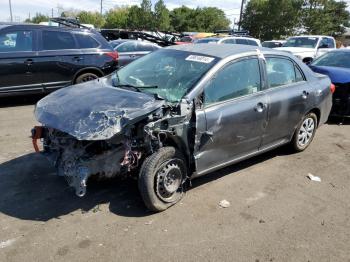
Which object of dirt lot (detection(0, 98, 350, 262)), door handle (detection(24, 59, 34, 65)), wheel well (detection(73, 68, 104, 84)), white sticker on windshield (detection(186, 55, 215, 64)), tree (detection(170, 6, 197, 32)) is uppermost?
white sticker on windshield (detection(186, 55, 215, 64))

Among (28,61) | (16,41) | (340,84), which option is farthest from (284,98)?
(16,41)

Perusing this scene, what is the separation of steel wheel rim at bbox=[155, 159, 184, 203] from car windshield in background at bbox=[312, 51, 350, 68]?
6068mm

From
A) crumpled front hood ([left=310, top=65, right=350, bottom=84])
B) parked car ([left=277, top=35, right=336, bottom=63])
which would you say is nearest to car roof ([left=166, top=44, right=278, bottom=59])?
crumpled front hood ([left=310, top=65, right=350, bottom=84])

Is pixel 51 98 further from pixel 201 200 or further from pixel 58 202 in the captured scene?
pixel 201 200

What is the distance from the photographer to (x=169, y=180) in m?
4.16

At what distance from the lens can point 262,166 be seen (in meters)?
5.52

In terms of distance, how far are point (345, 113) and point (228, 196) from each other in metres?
4.60

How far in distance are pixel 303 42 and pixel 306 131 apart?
12.9 metres

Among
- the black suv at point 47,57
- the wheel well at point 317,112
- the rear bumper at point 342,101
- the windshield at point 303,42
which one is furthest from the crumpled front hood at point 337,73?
the windshield at point 303,42

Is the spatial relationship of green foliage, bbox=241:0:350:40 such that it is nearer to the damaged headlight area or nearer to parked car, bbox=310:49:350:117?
parked car, bbox=310:49:350:117

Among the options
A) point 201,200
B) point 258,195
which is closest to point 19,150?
point 201,200

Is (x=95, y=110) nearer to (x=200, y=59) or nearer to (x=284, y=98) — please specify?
(x=200, y=59)

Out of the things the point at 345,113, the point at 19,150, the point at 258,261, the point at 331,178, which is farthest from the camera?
the point at 345,113

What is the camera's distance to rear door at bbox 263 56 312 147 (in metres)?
5.11
